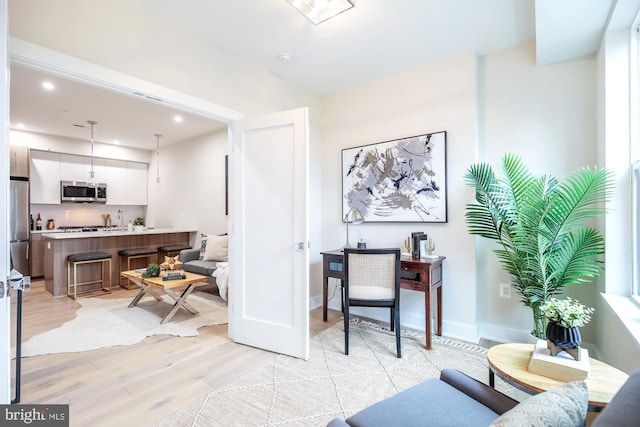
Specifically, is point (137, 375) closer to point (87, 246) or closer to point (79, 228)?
point (87, 246)

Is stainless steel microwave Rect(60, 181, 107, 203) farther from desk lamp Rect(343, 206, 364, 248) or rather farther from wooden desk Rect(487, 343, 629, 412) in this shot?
wooden desk Rect(487, 343, 629, 412)

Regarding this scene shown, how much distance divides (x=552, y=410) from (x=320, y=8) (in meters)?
2.49

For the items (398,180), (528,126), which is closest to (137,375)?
(398,180)

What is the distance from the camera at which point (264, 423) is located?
67.8 inches

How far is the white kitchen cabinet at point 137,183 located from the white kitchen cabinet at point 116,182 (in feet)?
0.27

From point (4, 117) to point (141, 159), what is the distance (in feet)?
20.5

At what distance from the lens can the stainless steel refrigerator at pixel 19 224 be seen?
206 inches

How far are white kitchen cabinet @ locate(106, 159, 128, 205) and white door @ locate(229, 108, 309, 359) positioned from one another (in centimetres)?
523

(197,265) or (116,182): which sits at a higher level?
(116,182)

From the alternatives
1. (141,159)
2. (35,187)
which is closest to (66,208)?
(35,187)

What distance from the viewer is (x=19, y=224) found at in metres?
5.27

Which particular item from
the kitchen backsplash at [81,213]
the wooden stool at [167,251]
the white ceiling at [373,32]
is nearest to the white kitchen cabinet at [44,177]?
the kitchen backsplash at [81,213]

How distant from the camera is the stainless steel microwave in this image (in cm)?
596

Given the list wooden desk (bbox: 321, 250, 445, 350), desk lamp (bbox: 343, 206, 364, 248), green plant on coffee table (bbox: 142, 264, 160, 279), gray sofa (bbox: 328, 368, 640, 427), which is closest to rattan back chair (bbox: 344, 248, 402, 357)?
wooden desk (bbox: 321, 250, 445, 350)
